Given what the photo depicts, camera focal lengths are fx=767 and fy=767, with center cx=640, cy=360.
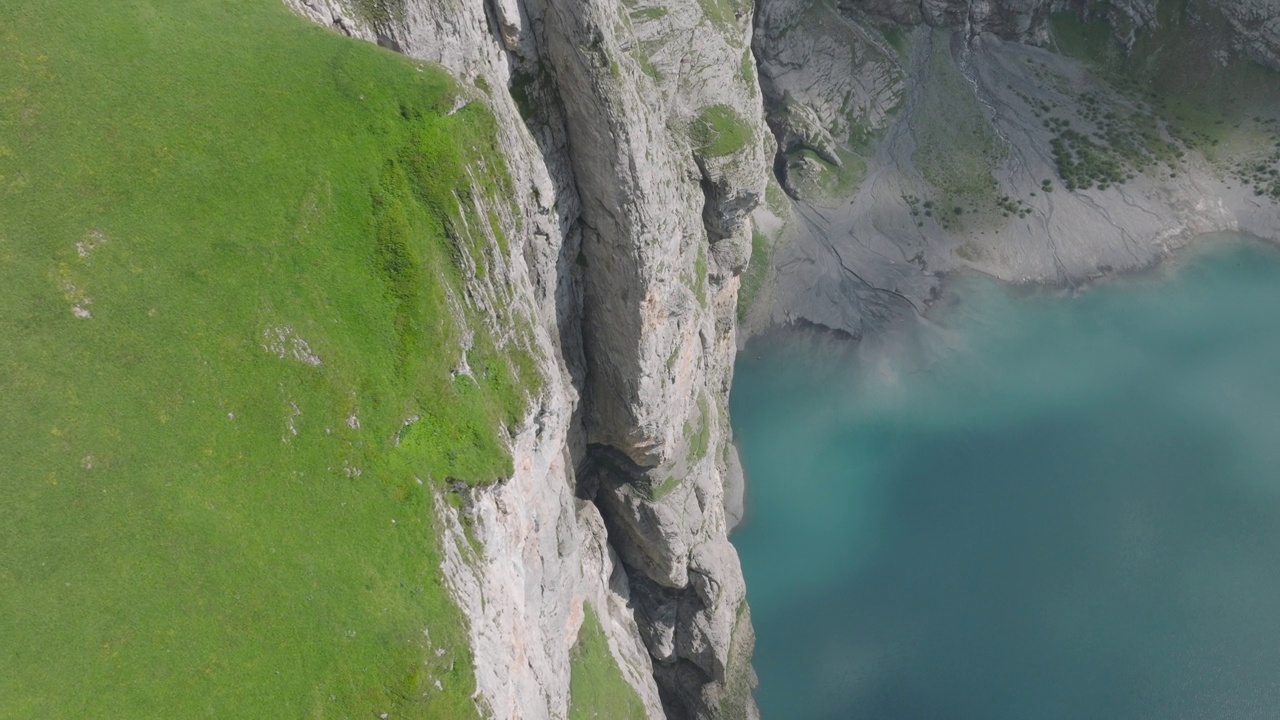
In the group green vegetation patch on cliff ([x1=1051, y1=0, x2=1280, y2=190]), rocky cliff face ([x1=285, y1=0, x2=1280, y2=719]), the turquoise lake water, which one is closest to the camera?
rocky cliff face ([x1=285, y1=0, x2=1280, y2=719])

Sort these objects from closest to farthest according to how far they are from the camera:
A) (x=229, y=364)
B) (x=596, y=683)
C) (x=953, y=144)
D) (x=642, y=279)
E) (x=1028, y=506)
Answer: (x=229, y=364) → (x=642, y=279) → (x=596, y=683) → (x=1028, y=506) → (x=953, y=144)

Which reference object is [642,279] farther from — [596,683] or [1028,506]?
[1028,506]

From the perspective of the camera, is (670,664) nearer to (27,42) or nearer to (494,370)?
(494,370)

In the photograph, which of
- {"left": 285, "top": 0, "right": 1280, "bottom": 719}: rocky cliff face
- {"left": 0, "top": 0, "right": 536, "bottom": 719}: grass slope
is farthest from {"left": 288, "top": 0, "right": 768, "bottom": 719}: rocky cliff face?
{"left": 0, "top": 0, "right": 536, "bottom": 719}: grass slope

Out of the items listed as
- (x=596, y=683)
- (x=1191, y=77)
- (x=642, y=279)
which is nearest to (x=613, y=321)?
(x=642, y=279)

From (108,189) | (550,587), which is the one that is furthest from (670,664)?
(108,189)

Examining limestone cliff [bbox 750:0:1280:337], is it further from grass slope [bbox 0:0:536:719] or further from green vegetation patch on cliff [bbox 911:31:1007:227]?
grass slope [bbox 0:0:536:719]
